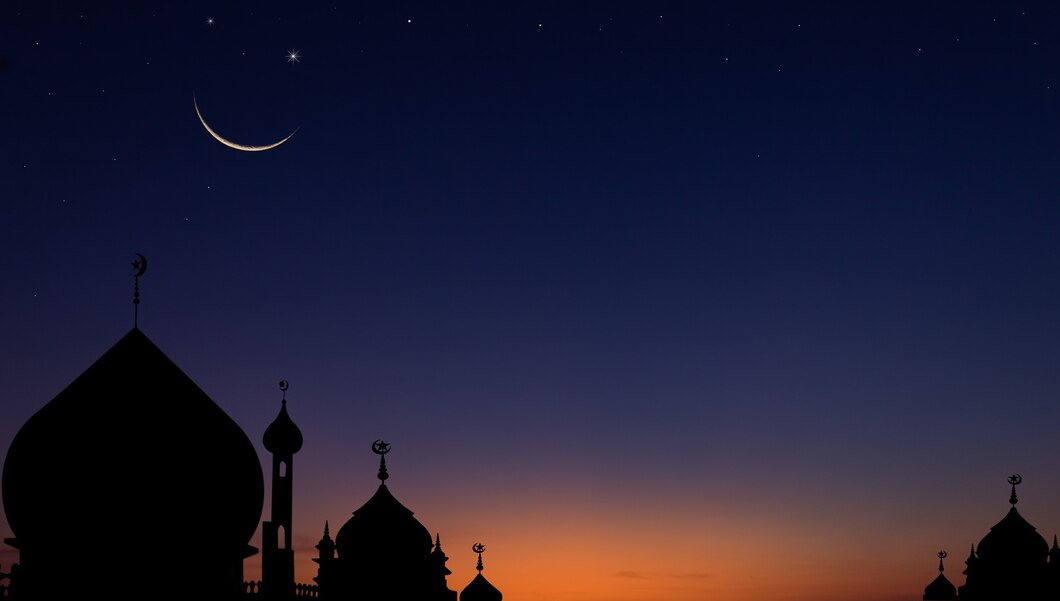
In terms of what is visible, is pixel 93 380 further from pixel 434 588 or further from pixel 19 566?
pixel 434 588

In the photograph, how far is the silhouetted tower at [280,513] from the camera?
3175cm

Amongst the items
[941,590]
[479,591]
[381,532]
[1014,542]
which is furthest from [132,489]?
[941,590]

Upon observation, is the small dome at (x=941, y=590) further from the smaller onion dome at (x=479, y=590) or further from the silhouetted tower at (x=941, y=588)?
the smaller onion dome at (x=479, y=590)

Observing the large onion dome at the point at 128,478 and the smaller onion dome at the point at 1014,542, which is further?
the smaller onion dome at the point at 1014,542

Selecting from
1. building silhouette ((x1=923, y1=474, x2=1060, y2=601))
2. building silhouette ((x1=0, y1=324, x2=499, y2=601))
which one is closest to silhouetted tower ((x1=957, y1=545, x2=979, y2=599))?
building silhouette ((x1=923, y1=474, x2=1060, y2=601))

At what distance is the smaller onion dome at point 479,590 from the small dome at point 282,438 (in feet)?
31.7

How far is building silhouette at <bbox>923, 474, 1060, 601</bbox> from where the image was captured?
1866 inches

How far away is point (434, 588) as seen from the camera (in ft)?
125

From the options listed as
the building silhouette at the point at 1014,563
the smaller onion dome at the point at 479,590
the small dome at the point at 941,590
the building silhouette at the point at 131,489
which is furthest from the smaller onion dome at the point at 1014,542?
the building silhouette at the point at 131,489

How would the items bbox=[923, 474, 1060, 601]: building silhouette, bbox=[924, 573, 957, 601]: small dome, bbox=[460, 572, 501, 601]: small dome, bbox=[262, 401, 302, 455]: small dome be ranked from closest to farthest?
bbox=[262, 401, 302, 455]: small dome → bbox=[460, 572, 501, 601]: small dome → bbox=[923, 474, 1060, 601]: building silhouette → bbox=[924, 573, 957, 601]: small dome

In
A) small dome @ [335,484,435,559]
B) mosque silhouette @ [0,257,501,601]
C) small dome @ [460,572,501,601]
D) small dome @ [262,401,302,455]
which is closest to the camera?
mosque silhouette @ [0,257,501,601]

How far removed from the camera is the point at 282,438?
34188mm

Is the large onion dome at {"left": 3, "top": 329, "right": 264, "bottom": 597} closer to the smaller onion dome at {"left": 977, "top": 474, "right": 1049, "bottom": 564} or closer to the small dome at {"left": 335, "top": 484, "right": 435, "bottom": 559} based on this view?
the small dome at {"left": 335, "top": 484, "right": 435, "bottom": 559}

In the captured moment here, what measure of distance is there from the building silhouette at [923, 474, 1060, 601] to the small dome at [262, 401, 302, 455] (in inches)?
1103
